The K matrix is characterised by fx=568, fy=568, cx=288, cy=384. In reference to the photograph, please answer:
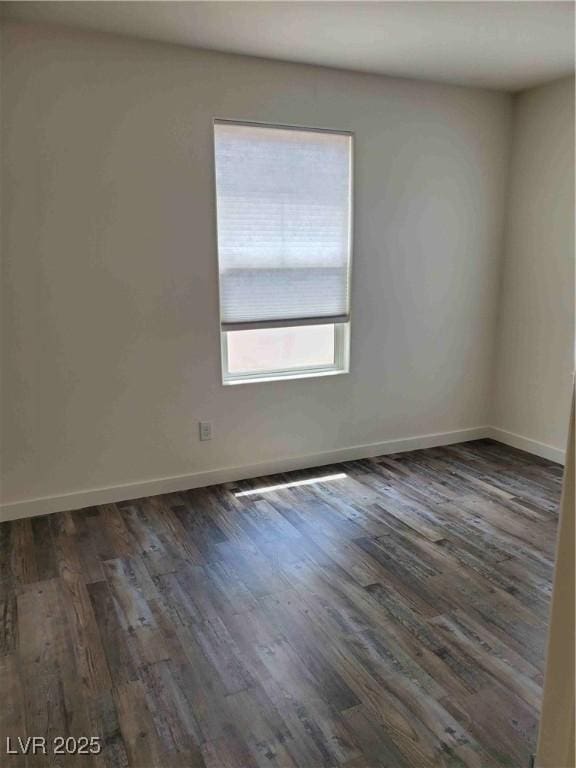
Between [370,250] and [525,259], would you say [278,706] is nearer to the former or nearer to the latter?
[370,250]

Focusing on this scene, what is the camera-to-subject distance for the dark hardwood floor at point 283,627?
1.74m

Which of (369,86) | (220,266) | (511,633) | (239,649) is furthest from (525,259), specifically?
(239,649)

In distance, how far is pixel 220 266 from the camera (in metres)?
3.49

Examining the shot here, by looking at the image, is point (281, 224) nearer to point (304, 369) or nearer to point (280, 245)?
point (280, 245)

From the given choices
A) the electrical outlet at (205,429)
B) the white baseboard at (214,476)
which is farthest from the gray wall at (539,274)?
the electrical outlet at (205,429)

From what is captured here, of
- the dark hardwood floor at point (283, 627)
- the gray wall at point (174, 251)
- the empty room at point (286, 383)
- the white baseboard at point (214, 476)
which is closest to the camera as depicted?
the dark hardwood floor at point (283, 627)

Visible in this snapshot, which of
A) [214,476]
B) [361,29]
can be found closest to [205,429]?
[214,476]

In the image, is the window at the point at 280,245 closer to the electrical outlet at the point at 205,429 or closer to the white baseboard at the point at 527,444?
the electrical outlet at the point at 205,429

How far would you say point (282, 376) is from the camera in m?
3.84

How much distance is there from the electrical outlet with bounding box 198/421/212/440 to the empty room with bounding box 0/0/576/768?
0.05 meters

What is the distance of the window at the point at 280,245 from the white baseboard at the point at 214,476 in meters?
0.60

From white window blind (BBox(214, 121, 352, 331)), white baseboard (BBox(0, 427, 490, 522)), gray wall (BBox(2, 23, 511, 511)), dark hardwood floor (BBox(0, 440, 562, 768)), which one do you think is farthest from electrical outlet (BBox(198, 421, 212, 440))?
white window blind (BBox(214, 121, 352, 331))

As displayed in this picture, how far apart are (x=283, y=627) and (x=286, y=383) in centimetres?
184

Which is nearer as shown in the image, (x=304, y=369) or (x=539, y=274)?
(x=304, y=369)
